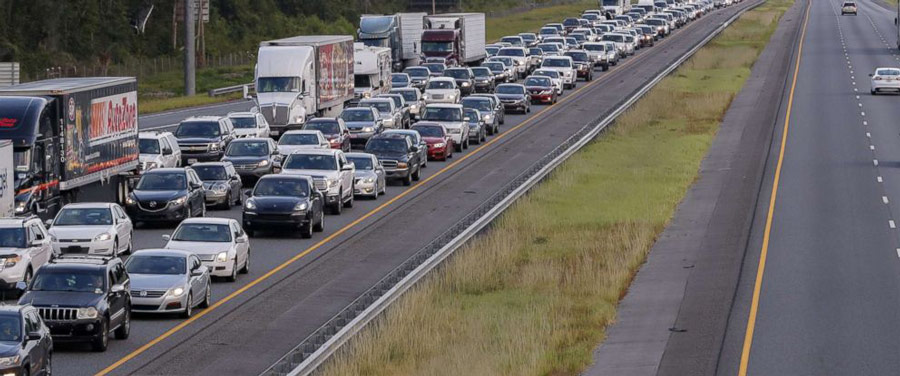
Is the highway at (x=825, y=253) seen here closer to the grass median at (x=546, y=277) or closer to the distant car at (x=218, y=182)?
the grass median at (x=546, y=277)

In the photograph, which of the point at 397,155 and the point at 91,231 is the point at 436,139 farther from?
the point at 91,231

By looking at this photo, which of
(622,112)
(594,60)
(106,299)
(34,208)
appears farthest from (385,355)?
(594,60)

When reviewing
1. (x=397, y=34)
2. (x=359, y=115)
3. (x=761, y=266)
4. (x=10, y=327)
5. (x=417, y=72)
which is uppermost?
(x=397, y=34)

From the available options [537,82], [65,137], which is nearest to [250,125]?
[65,137]

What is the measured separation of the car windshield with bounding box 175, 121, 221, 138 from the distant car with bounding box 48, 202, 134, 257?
644 inches

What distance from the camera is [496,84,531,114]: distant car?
76.2m

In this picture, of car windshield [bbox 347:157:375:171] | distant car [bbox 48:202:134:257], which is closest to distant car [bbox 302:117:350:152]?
car windshield [bbox 347:157:375:171]

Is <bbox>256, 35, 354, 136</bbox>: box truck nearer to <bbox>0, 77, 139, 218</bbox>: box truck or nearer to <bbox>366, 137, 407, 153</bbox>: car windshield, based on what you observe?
<bbox>366, 137, 407, 153</bbox>: car windshield

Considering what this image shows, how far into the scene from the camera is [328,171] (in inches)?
1789

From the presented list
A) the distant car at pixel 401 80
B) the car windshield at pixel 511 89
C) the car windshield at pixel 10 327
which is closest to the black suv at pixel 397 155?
the car windshield at pixel 511 89

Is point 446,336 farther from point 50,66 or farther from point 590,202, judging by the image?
point 50,66

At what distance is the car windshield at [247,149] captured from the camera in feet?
167

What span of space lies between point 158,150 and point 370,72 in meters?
26.4

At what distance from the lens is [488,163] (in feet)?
192
